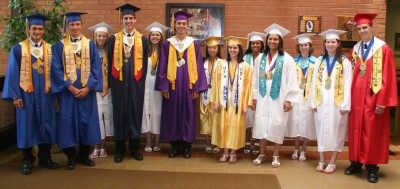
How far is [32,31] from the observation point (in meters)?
4.72

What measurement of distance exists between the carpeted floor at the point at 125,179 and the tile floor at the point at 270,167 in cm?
19

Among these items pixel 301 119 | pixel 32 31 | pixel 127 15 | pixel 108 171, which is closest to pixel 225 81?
pixel 301 119

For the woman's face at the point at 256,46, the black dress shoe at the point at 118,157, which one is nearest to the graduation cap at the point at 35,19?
the black dress shoe at the point at 118,157

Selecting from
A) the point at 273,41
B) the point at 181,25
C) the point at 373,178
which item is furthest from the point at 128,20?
the point at 373,178

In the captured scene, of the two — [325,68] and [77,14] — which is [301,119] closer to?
[325,68]

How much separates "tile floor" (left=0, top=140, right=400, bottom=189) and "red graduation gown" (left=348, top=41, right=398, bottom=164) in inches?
13.4

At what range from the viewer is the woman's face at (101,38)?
536 centimetres

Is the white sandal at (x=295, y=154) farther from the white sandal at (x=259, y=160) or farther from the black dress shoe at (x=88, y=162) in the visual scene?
the black dress shoe at (x=88, y=162)

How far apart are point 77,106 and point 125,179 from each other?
1.19 m

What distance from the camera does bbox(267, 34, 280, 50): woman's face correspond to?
198 inches

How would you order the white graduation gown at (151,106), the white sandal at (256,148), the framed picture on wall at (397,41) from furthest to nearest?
the framed picture on wall at (397,41), the white sandal at (256,148), the white graduation gown at (151,106)

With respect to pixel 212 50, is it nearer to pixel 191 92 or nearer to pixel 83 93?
pixel 191 92

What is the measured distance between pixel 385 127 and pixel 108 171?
3.50 m

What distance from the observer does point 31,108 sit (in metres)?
4.73
